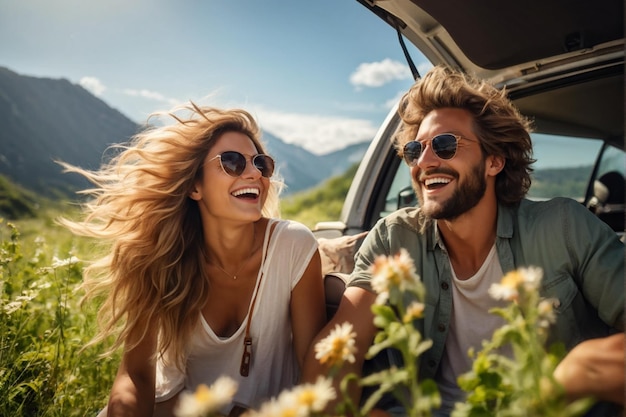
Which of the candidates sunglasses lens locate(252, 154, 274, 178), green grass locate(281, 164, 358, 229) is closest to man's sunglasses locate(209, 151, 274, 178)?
sunglasses lens locate(252, 154, 274, 178)

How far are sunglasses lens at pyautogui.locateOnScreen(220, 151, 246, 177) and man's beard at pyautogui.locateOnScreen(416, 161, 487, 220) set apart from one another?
0.88 metres

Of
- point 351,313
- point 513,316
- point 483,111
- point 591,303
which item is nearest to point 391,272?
point 513,316

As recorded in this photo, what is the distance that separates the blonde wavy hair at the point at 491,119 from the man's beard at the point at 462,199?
0.46ft

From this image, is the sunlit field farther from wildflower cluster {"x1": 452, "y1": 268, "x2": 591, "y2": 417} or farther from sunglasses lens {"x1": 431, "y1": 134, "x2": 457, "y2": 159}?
wildflower cluster {"x1": 452, "y1": 268, "x2": 591, "y2": 417}

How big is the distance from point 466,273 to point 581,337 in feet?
1.56

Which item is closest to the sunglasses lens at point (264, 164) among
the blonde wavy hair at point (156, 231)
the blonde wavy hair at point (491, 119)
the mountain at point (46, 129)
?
the blonde wavy hair at point (156, 231)

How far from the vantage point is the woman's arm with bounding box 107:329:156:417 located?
2.12 meters

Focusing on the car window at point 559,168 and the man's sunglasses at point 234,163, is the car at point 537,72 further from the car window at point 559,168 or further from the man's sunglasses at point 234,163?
the man's sunglasses at point 234,163

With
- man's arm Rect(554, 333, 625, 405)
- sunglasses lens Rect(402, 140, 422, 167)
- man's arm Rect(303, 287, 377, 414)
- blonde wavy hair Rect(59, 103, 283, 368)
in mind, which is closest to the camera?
man's arm Rect(554, 333, 625, 405)

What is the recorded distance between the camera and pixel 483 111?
2334mm

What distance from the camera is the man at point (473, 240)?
189 cm

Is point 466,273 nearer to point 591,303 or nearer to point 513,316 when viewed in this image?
point 591,303

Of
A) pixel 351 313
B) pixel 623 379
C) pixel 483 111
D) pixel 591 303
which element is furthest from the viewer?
pixel 483 111

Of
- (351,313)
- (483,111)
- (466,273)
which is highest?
(483,111)
